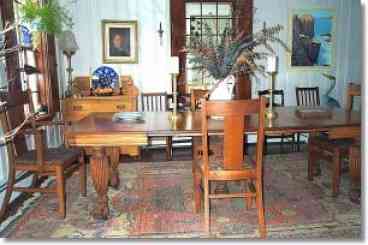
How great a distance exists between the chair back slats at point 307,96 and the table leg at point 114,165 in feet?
9.79

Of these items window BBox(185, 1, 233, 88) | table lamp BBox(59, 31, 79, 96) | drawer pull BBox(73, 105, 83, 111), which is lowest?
drawer pull BBox(73, 105, 83, 111)

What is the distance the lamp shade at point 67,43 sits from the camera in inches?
168

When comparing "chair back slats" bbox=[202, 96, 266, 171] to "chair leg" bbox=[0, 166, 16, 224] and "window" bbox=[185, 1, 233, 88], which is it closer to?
"chair leg" bbox=[0, 166, 16, 224]

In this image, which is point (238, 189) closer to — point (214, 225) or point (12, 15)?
point (214, 225)

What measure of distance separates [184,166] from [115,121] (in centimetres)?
146

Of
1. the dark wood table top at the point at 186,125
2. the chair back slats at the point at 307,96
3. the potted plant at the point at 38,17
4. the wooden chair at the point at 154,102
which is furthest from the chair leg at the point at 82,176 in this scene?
the chair back slats at the point at 307,96

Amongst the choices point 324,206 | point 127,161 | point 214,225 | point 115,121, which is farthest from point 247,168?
point 127,161

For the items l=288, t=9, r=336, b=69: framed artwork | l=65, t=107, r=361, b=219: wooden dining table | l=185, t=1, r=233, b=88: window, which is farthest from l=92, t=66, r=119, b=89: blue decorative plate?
l=288, t=9, r=336, b=69: framed artwork

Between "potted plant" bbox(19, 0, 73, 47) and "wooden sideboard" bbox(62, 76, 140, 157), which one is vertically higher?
"potted plant" bbox(19, 0, 73, 47)

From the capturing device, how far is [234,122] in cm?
223

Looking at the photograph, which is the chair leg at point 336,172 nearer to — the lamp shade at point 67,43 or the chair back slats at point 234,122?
the chair back slats at point 234,122

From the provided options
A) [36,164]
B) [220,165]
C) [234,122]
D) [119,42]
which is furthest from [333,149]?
[119,42]

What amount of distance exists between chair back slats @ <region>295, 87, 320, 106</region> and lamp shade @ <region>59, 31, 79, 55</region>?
10.3ft

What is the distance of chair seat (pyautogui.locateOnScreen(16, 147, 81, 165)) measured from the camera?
2.65 metres
